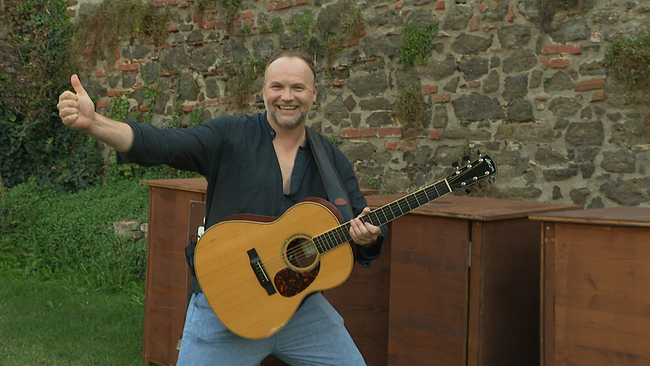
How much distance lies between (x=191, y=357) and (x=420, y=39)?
14.5 feet

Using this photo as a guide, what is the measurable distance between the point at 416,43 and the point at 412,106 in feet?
1.98

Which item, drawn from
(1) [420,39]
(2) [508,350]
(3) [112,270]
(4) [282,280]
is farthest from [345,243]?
(3) [112,270]

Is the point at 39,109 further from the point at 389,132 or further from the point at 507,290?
the point at 507,290

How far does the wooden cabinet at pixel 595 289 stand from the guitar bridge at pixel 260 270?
1146 mm

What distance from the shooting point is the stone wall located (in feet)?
17.3

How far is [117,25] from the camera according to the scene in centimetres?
920

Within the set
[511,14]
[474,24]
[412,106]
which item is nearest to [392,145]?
[412,106]

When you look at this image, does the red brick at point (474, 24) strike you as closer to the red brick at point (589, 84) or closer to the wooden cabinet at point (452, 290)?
the red brick at point (589, 84)

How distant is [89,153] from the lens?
934 cm

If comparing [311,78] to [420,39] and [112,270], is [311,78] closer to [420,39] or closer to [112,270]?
[420,39]

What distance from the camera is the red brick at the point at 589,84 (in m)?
5.29

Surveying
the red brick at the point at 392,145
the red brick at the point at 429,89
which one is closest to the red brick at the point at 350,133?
the red brick at the point at 392,145

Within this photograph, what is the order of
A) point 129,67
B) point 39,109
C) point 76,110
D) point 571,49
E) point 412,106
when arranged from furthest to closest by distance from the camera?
point 39,109 → point 129,67 → point 412,106 → point 571,49 → point 76,110

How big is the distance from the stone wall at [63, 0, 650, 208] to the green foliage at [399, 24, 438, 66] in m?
0.06
